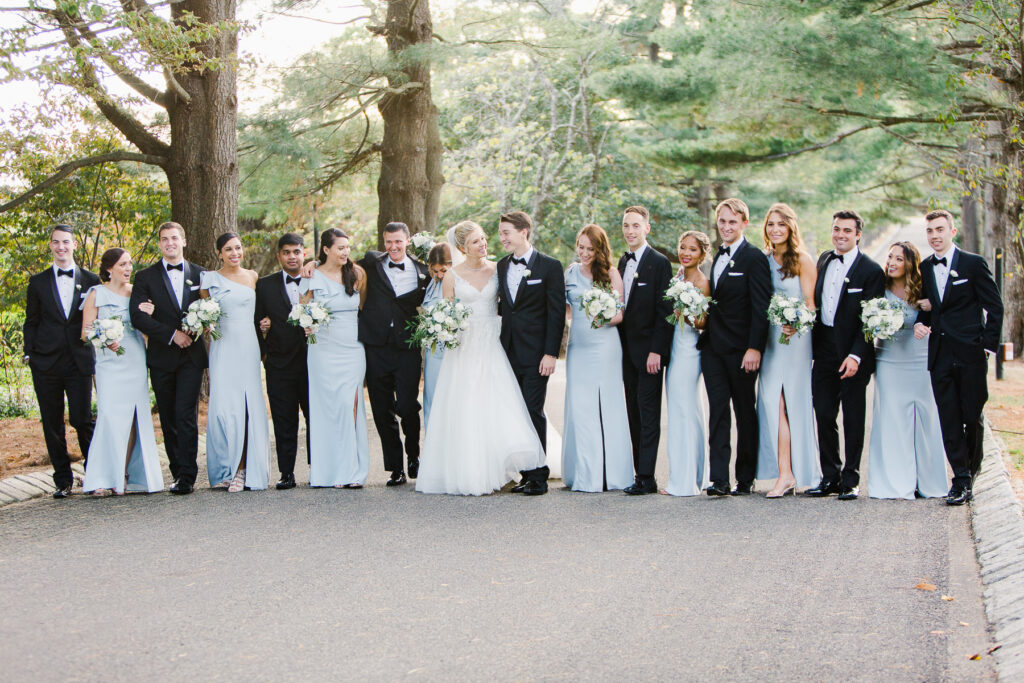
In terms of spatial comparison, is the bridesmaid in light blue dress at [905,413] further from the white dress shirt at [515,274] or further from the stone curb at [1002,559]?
the white dress shirt at [515,274]

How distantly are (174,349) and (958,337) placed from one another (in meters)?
6.48

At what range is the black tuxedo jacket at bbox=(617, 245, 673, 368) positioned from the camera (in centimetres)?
920

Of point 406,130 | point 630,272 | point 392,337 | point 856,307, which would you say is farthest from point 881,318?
point 406,130

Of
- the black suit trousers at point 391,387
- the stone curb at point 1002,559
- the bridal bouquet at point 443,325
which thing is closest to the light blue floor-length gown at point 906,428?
the stone curb at point 1002,559

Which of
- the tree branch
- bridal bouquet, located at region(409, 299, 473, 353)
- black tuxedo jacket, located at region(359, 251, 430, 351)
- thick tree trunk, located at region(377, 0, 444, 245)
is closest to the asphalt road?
bridal bouquet, located at region(409, 299, 473, 353)

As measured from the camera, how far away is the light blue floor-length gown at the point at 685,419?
29.5 feet

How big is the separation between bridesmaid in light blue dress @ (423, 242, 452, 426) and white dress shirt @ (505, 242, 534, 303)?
0.68 meters

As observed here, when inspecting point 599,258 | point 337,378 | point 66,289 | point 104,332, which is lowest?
point 337,378

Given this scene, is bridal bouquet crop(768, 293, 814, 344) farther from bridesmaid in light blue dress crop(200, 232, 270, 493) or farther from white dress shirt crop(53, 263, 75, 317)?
white dress shirt crop(53, 263, 75, 317)

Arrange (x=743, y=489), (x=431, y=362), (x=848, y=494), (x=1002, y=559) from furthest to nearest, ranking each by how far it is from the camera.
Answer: (x=431, y=362)
(x=743, y=489)
(x=848, y=494)
(x=1002, y=559)

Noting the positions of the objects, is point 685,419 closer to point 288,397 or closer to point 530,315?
point 530,315

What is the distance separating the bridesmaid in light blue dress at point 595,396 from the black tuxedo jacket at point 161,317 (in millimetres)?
3340

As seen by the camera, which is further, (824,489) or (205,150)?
(205,150)

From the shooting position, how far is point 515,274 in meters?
9.40
